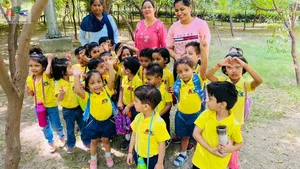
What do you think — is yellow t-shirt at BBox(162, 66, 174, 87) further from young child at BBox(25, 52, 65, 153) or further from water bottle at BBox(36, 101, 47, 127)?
water bottle at BBox(36, 101, 47, 127)

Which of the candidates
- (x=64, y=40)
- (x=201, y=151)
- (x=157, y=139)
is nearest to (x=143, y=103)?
(x=157, y=139)

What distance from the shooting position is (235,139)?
1915 mm

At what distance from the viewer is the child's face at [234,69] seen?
2330mm

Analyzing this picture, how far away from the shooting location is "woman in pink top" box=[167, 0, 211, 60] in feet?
10.2

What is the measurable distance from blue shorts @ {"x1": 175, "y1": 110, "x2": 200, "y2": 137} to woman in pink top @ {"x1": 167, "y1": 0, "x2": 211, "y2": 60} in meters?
0.83

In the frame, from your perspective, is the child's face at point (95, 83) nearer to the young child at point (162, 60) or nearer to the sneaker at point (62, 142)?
the young child at point (162, 60)

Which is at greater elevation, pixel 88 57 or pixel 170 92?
pixel 88 57

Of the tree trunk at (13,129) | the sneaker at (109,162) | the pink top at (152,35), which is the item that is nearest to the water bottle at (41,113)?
the tree trunk at (13,129)

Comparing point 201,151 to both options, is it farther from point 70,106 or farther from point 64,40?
point 64,40

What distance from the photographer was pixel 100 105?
2.76m

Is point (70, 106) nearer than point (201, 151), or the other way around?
point (201, 151)

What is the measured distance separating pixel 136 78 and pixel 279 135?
7.48 feet

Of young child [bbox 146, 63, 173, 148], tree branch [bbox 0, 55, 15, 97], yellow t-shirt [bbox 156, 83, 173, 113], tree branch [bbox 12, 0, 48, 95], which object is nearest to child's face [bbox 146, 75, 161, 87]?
young child [bbox 146, 63, 173, 148]

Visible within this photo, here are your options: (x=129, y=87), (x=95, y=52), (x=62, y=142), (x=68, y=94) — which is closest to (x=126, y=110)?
(x=129, y=87)
